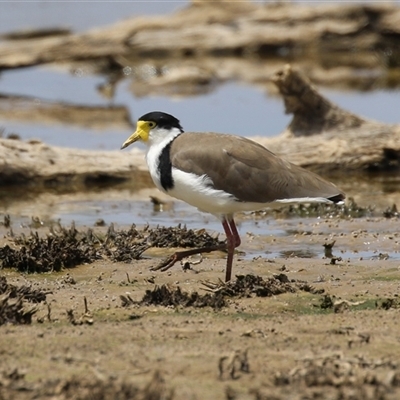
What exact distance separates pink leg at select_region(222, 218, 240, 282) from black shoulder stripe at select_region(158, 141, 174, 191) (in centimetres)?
62

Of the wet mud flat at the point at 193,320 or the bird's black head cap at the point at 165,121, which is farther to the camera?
the bird's black head cap at the point at 165,121

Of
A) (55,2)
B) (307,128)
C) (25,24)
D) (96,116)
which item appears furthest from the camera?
(55,2)

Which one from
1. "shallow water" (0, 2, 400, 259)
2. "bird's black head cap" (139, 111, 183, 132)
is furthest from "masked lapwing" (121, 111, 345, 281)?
"shallow water" (0, 2, 400, 259)

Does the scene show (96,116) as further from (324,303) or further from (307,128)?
(324,303)

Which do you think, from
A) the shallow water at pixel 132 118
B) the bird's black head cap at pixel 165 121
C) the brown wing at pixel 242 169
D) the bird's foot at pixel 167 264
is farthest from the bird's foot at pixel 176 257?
the shallow water at pixel 132 118

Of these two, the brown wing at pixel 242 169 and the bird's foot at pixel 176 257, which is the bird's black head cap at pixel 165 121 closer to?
the brown wing at pixel 242 169

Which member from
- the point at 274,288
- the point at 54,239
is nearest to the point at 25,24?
the point at 54,239

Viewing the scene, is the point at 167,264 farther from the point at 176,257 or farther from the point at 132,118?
the point at 132,118

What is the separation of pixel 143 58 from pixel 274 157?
660 inches

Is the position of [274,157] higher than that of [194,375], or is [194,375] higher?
[274,157]

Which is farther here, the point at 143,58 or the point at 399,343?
the point at 143,58

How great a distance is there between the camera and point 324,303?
289 inches

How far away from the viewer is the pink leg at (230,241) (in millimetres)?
8312

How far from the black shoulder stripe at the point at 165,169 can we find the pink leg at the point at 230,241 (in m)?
0.62
